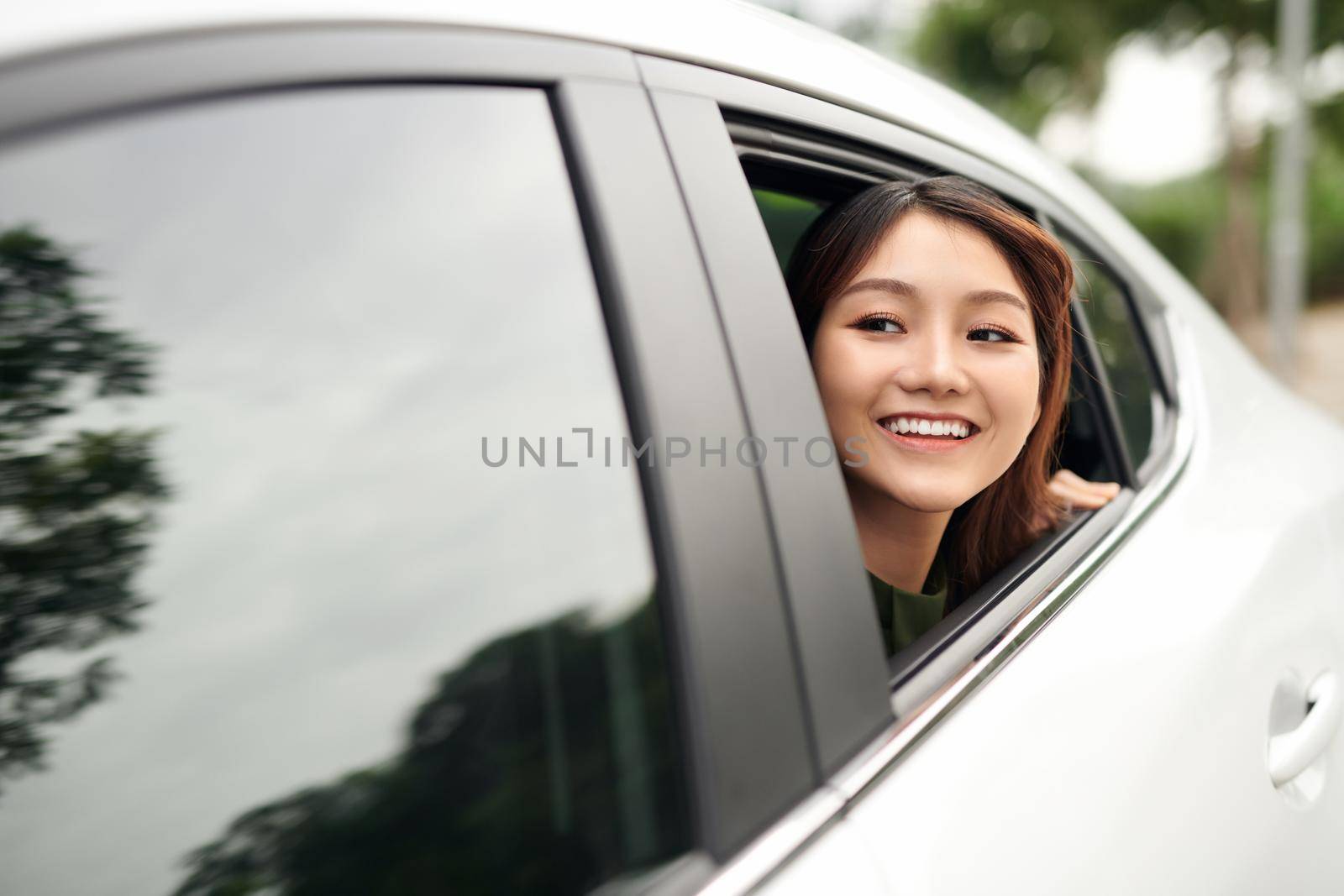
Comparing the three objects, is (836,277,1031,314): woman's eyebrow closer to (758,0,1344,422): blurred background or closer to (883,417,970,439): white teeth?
(883,417,970,439): white teeth

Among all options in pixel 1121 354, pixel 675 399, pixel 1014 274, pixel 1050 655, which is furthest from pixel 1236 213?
pixel 675 399

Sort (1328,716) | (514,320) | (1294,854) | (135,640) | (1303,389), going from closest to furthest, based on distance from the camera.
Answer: (135,640)
(514,320)
(1294,854)
(1328,716)
(1303,389)

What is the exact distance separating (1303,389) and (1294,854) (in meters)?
11.4

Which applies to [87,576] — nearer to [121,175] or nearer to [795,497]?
[121,175]

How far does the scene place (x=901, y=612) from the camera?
1.38 metres

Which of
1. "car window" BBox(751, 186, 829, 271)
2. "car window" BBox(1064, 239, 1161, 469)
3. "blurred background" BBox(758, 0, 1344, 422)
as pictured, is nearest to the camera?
"car window" BBox(751, 186, 829, 271)

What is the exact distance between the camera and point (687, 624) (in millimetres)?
795

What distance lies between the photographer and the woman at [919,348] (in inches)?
51.4

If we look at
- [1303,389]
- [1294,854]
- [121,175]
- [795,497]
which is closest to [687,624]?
[795,497]

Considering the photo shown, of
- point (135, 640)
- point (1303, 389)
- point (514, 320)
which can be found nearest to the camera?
point (135, 640)

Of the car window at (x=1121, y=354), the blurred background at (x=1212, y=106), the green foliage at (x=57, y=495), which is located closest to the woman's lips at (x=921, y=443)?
the car window at (x=1121, y=354)

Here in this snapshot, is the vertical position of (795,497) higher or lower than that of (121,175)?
lower

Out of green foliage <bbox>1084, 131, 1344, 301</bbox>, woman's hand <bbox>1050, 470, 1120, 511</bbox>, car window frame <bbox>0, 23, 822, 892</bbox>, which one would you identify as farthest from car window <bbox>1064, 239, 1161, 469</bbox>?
green foliage <bbox>1084, 131, 1344, 301</bbox>

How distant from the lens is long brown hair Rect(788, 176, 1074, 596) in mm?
1395
